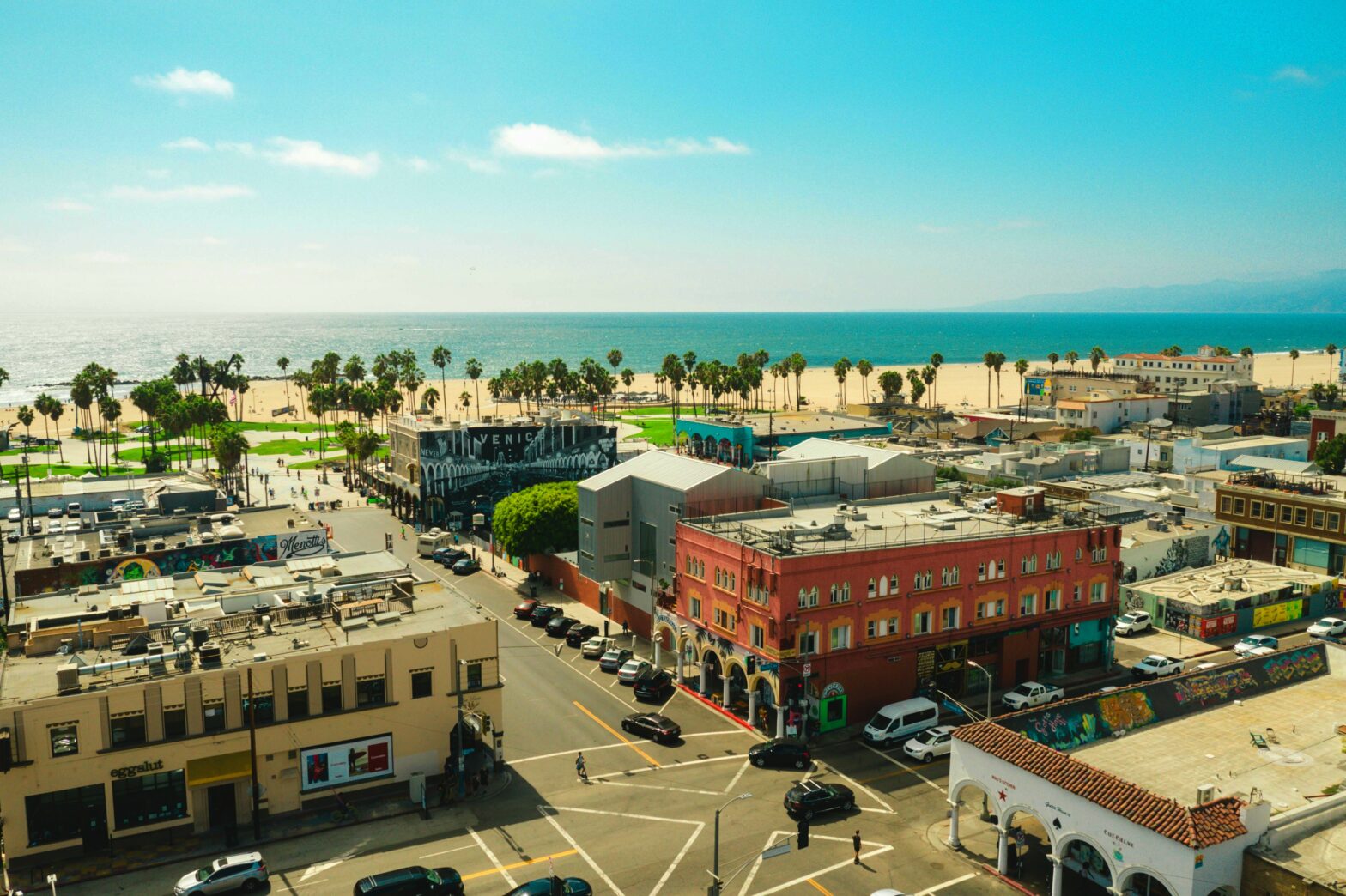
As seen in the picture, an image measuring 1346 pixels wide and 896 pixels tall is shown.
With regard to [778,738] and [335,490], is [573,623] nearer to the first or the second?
[778,738]

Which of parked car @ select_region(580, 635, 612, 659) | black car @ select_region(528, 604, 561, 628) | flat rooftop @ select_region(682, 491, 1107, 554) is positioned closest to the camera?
flat rooftop @ select_region(682, 491, 1107, 554)

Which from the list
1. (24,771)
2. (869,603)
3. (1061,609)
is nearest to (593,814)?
(869,603)

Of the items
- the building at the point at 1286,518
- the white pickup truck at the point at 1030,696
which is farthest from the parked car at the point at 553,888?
the building at the point at 1286,518

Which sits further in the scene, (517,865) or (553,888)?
(517,865)

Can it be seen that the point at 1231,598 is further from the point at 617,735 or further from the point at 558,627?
the point at 558,627

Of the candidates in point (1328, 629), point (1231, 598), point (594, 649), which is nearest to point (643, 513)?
point (594, 649)

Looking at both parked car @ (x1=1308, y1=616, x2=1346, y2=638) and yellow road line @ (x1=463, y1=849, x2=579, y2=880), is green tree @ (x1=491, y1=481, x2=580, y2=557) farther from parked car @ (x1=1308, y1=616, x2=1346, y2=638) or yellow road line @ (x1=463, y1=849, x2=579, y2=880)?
parked car @ (x1=1308, y1=616, x2=1346, y2=638)

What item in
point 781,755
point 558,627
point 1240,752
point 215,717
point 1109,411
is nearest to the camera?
point 1240,752

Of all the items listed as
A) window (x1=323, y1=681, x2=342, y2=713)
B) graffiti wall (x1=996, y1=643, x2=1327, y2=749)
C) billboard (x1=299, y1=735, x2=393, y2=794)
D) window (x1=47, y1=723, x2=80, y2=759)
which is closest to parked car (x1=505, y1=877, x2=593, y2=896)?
billboard (x1=299, y1=735, x2=393, y2=794)
